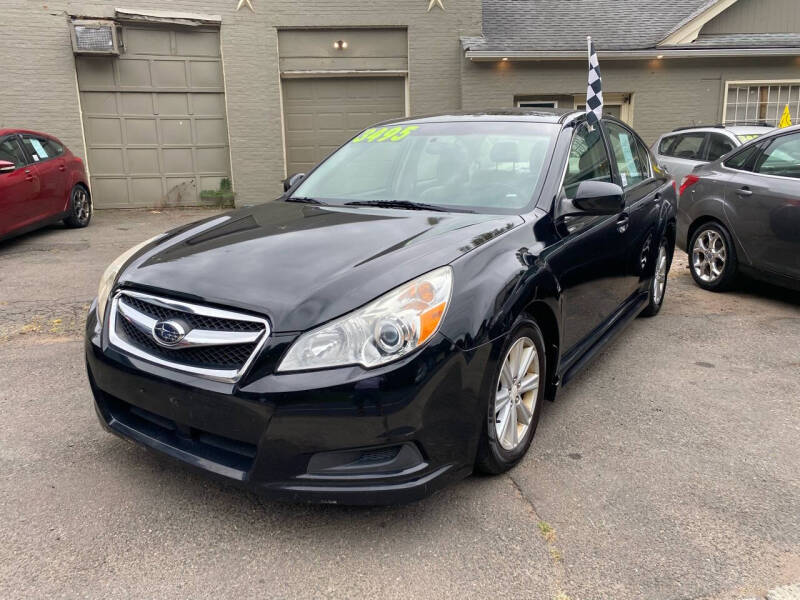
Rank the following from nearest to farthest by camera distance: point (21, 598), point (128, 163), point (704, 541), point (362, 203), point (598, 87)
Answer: point (21, 598) → point (704, 541) → point (362, 203) → point (598, 87) → point (128, 163)

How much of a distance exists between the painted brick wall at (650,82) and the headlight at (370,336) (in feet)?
36.1

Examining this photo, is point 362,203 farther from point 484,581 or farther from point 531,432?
point 484,581

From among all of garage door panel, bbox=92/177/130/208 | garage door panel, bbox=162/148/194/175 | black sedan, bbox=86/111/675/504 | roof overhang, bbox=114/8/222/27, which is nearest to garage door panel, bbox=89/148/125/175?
garage door panel, bbox=92/177/130/208

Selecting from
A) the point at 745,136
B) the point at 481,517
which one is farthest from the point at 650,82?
the point at 481,517

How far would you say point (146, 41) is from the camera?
1205cm

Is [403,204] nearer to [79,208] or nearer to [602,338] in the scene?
[602,338]

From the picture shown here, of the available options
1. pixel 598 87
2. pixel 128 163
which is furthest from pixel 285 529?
pixel 128 163

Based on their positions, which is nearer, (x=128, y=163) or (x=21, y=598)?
(x=21, y=598)

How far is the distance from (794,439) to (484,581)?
2.02m

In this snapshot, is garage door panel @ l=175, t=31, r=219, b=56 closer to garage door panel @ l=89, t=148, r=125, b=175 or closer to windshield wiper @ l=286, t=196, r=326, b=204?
garage door panel @ l=89, t=148, r=125, b=175

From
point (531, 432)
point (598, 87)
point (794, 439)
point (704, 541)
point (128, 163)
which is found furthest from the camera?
point (128, 163)

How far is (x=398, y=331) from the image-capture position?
2.27m

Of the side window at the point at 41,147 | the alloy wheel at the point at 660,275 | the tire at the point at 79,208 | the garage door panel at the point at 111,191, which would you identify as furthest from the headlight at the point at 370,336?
the garage door panel at the point at 111,191

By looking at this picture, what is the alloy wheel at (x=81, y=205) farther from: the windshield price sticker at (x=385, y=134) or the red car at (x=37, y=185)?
the windshield price sticker at (x=385, y=134)
